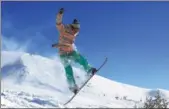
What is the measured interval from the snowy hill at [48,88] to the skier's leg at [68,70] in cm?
56

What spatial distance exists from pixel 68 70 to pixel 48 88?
11.6 feet

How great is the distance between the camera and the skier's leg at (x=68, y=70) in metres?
14.0

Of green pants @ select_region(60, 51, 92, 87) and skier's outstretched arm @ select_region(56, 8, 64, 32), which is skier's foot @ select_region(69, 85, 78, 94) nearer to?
green pants @ select_region(60, 51, 92, 87)

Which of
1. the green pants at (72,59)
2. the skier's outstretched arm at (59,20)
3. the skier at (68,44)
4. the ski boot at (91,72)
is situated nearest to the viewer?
the skier's outstretched arm at (59,20)

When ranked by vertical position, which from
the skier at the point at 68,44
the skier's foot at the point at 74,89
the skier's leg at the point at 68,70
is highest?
the skier at the point at 68,44

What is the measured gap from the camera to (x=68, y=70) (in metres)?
14.4

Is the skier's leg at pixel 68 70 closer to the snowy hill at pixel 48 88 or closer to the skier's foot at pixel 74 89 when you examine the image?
the skier's foot at pixel 74 89

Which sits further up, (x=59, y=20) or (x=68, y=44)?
(x=59, y=20)

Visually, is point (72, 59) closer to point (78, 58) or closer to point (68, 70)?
point (78, 58)

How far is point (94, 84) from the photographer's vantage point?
19234mm

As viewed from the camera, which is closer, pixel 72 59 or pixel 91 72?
pixel 72 59

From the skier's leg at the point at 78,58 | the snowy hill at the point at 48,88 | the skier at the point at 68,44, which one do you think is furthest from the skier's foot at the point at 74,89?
the skier's leg at the point at 78,58

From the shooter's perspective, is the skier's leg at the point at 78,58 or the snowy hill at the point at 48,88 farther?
the skier's leg at the point at 78,58

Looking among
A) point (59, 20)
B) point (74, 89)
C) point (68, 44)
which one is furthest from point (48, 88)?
point (59, 20)
